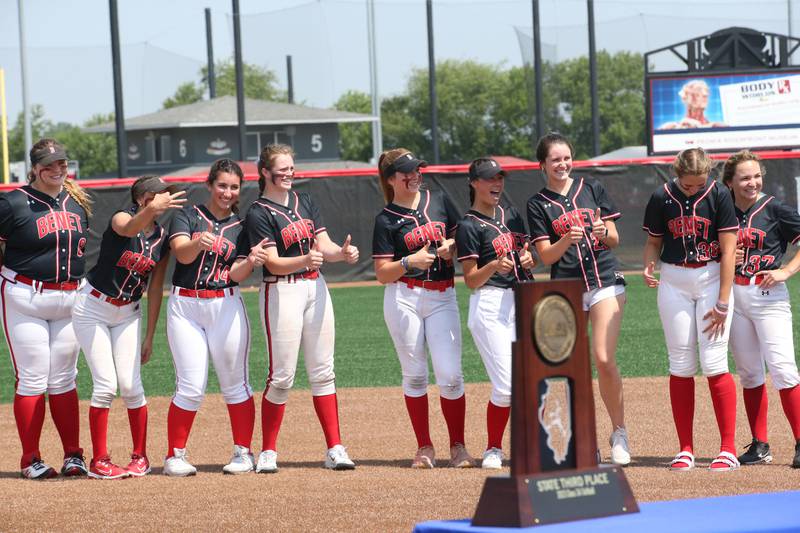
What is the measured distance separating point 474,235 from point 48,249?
92.2 inches

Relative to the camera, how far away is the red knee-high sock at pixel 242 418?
641 centimetres

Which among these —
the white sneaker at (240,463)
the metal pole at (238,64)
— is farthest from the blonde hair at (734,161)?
the metal pole at (238,64)

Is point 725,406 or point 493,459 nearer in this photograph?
point 725,406

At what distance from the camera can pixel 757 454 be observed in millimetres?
6258

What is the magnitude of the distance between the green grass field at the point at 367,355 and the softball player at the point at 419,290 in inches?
140

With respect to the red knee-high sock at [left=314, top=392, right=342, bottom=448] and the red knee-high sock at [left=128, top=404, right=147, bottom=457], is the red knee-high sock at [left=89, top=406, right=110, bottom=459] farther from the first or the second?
the red knee-high sock at [left=314, top=392, right=342, bottom=448]

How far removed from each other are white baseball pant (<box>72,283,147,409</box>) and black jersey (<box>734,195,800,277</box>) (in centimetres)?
334

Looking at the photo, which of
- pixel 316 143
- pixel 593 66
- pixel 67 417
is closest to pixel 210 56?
pixel 316 143

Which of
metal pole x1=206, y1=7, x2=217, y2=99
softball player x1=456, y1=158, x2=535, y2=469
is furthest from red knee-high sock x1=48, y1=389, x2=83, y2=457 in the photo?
metal pole x1=206, y1=7, x2=217, y2=99

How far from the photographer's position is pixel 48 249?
6406mm

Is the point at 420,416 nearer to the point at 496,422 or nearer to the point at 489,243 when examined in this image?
the point at 496,422

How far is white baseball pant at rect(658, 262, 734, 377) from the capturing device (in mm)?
6035

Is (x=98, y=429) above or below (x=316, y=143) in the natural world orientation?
below

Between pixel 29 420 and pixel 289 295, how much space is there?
1.67 m
